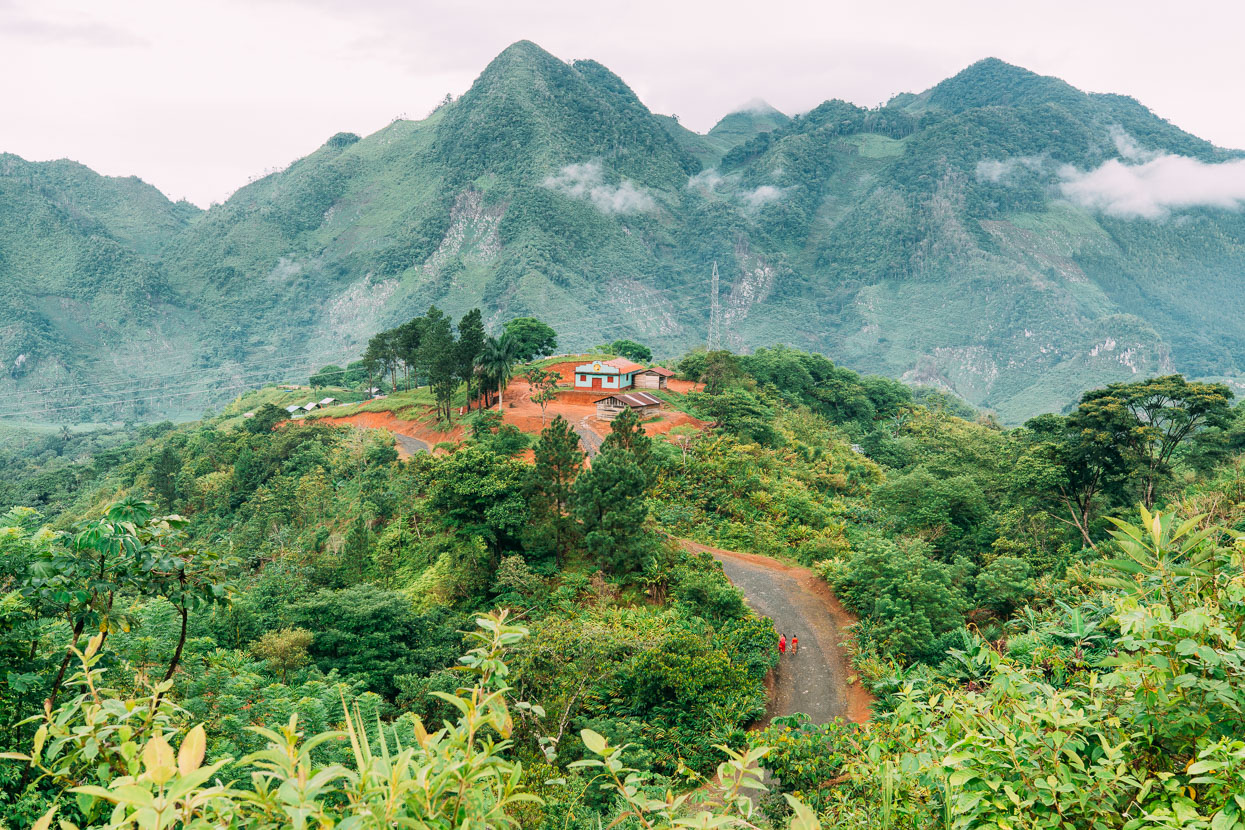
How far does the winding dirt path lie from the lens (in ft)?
43.9

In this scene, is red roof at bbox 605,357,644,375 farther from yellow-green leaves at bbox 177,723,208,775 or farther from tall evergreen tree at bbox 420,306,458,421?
yellow-green leaves at bbox 177,723,208,775

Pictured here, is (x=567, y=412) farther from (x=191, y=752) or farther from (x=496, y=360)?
(x=191, y=752)

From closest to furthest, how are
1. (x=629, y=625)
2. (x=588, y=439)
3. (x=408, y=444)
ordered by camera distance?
(x=629, y=625) → (x=588, y=439) → (x=408, y=444)

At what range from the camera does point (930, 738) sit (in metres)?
3.36

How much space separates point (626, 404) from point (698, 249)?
12178 centimetres

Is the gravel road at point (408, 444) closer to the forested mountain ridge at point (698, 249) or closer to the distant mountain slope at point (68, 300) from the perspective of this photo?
the forested mountain ridge at point (698, 249)

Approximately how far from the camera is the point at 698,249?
487 ft

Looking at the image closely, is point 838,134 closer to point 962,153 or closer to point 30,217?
point 962,153

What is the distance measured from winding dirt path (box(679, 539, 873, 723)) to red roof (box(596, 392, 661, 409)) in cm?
1324

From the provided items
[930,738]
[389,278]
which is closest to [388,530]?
[930,738]

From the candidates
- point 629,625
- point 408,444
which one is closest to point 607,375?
point 408,444

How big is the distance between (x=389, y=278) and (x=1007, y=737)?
136 metres

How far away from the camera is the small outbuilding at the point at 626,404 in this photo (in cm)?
3366

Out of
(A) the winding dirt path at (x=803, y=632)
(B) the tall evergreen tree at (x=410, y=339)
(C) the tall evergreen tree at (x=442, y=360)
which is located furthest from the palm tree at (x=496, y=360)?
(A) the winding dirt path at (x=803, y=632)
